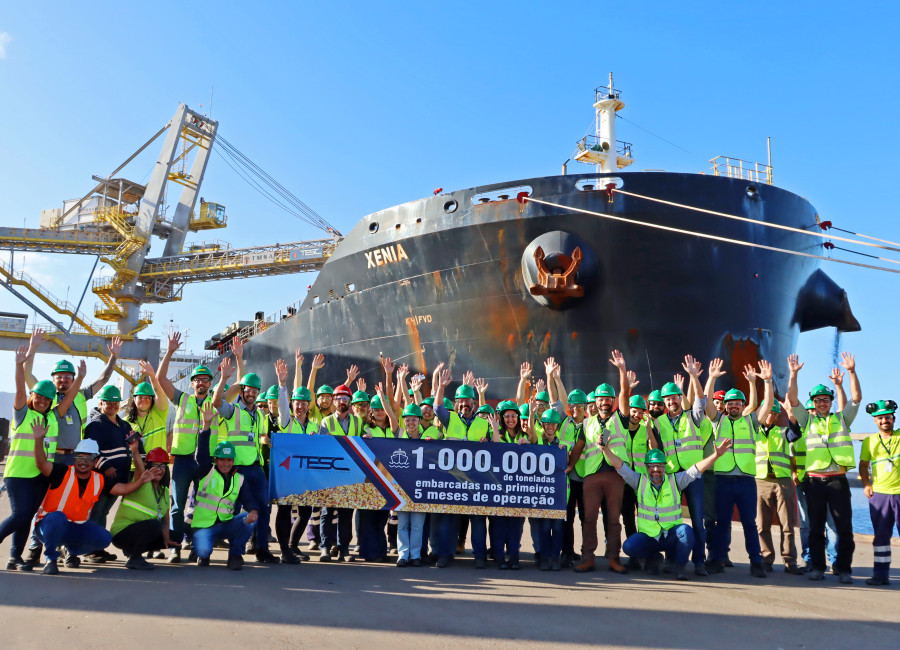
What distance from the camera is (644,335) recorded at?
501 inches

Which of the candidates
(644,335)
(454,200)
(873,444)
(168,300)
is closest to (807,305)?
(644,335)

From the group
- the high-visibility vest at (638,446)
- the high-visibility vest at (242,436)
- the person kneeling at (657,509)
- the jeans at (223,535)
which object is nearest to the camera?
the jeans at (223,535)

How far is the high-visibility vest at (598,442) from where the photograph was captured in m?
6.77

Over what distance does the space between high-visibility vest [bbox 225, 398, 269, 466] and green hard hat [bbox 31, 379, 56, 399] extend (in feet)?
4.87

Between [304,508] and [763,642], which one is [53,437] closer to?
[304,508]

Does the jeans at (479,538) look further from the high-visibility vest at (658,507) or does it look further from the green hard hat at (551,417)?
the high-visibility vest at (658,507)

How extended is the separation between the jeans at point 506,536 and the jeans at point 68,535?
11.4ft

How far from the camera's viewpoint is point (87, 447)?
19.3ft

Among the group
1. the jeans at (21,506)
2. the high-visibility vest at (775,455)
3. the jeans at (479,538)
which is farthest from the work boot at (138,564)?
the high-visibility vest at (775,455)

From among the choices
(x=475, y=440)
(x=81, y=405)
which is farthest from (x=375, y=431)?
(x=81, y=405)

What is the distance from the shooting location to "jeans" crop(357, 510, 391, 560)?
698 centimetres

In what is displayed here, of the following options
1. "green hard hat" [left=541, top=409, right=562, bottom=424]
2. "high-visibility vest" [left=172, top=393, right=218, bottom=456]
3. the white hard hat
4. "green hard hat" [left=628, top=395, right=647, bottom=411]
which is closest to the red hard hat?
"high-visibility vest" [left=172, top=393, right=218, bottom=456]

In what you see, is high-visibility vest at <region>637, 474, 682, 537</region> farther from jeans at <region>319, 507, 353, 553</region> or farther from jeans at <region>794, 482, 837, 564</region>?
jeans at <region>319, 507, 353, 553</region>

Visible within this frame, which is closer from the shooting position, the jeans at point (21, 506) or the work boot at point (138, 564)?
the jeans at point (21, 506)
